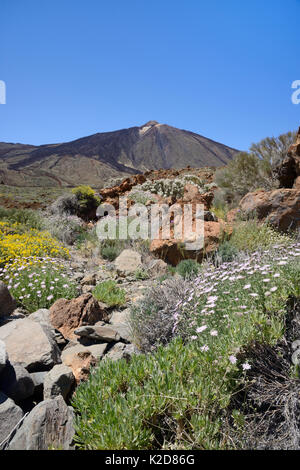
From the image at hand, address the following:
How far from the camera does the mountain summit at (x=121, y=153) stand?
105850 mm

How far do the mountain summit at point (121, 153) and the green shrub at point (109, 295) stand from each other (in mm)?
94155

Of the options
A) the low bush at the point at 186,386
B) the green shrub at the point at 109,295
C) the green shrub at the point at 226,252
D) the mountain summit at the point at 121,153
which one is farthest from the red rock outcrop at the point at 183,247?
the mountain summit at the point at 121,153

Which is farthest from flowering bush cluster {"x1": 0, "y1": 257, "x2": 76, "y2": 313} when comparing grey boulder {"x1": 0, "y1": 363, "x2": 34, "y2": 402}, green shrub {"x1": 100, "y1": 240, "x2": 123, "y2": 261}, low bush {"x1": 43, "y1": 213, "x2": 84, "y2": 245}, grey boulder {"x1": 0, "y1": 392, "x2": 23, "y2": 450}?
low bush {"x1": 43, "y1": 213, "x2": 84, "y2": 245}

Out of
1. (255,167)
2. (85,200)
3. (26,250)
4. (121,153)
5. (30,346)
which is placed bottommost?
(30,346)

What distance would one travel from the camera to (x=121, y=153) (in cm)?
14062

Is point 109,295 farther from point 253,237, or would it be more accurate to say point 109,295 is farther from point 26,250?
point 253,237

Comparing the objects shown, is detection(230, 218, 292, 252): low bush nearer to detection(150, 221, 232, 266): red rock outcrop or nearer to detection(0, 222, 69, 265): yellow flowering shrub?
detection(150, 221, 232, 266): red rock outcrop

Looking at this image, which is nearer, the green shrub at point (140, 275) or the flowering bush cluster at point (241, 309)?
the flowering bush cluster at point (241, 309)

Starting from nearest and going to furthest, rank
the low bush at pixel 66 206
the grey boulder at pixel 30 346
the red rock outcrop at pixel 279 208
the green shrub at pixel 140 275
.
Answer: the grey boulder at pixel 30 346, the green shrub at pixel 140 275, the red rock outcrop at pixel 279 208, the low bush at pixel 66 206

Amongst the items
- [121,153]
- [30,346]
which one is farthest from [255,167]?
[121,153]

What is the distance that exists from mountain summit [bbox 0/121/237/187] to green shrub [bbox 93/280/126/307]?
9416cm

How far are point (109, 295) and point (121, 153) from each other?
142 metres

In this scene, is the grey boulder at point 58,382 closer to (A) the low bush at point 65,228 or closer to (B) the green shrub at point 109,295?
(B) the green shrub at point 109,295

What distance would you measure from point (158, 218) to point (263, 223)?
2.62 meters
